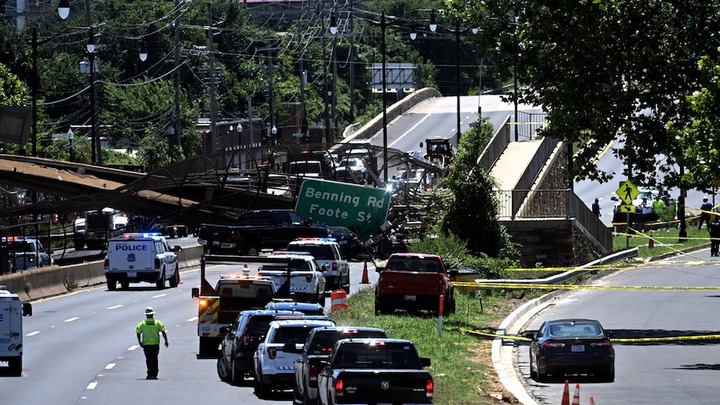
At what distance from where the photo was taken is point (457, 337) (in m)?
34.1

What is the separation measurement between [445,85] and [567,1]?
146 meters

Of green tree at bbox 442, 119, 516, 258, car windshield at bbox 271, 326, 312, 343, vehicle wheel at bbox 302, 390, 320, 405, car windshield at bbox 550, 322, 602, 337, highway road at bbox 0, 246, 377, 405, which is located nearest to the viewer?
vehicle wheel at bbox 302, 390, 320, 405

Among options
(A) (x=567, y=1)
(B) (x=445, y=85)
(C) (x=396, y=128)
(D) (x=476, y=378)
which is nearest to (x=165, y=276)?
(A) (x=567, y=1)

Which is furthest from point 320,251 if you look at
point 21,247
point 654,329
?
point 21,247

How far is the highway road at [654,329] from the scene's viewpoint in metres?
25.8

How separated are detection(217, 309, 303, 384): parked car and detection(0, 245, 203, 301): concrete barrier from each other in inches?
665

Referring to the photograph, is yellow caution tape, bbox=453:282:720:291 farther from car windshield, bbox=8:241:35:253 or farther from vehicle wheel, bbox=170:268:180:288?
car windshield, bbox=8:241:35:253

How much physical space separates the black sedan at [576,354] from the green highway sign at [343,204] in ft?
105

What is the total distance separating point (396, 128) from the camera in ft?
398

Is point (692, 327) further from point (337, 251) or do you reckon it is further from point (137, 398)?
point (137, 398)

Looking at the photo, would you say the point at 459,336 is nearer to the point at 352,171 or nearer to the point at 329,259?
the point at 329,259

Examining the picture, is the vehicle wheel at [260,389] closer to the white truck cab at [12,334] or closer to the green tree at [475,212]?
the white truck cab at [12,334]

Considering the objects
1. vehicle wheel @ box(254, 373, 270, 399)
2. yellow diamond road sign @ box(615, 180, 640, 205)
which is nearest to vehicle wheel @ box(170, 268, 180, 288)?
yellow diamond road sign @ box(615, 180, 640, 205)

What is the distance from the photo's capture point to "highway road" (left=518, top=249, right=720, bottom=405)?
2583cm
